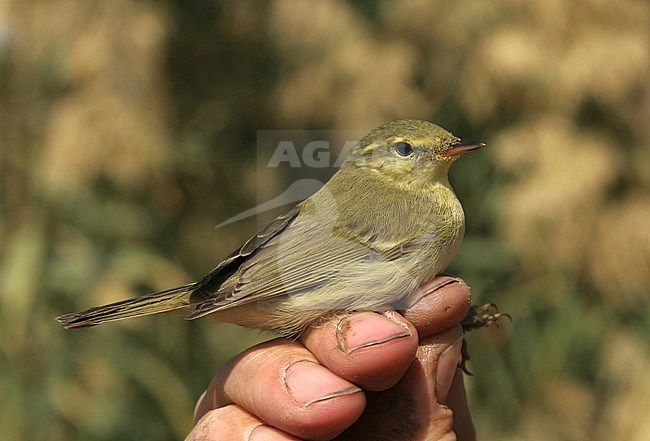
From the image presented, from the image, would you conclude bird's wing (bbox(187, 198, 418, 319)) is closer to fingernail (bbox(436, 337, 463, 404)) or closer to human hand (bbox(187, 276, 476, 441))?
human hand (bbox(187, 276, 476, 441))

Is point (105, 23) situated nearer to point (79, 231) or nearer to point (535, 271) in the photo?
point (79, 231)

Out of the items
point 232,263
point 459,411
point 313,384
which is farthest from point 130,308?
point 459,411

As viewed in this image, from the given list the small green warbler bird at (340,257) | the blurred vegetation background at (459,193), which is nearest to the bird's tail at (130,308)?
the small green warbler bird at (340,257)

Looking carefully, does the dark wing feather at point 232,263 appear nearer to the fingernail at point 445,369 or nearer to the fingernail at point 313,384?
the fingernail at point 313,384

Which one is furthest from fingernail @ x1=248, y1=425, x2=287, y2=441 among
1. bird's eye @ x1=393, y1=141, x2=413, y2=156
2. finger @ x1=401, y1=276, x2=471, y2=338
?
bird's eye @ x1=393, y1=141, x2=413, y2=156

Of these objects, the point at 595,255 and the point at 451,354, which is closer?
the point at 451,354

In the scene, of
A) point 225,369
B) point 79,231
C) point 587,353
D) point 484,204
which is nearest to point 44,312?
point 79,231
